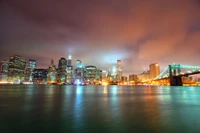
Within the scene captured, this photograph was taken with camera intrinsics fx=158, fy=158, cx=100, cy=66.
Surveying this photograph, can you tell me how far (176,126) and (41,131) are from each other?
11063 millimetres

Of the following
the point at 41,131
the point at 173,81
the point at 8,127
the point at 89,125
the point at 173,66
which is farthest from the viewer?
the point at 173,66

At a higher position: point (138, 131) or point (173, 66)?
point (173, 66)

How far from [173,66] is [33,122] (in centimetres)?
14372

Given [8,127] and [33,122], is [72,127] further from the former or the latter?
[8,127]

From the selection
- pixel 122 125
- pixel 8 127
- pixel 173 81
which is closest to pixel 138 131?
pixel 122 125

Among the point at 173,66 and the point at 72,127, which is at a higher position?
the point at 173,66

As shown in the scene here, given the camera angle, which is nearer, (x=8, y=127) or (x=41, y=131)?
(x=41, y=131)

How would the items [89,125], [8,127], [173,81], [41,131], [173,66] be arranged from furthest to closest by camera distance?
[173,66] → [173,81] → [89,125] → [8,127] → [41,131]

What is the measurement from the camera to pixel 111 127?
43.1ft

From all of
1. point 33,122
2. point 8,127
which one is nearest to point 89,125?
point 33,122

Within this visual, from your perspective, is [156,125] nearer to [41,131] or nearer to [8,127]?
[41,131]

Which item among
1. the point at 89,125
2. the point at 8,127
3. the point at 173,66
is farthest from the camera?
the point at 173,66

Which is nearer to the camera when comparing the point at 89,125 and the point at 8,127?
the point at 8,127

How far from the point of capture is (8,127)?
41.9 ft
